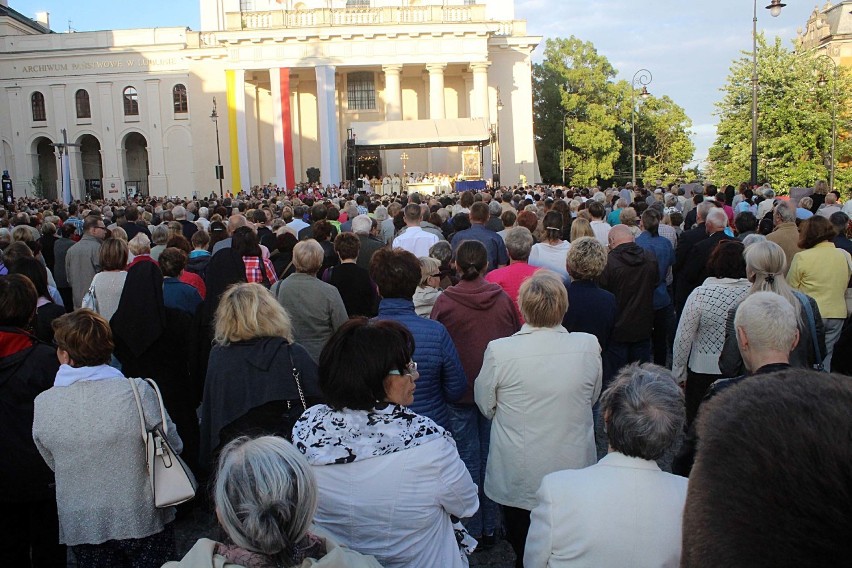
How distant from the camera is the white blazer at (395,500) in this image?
285cm

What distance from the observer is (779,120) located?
30484mm

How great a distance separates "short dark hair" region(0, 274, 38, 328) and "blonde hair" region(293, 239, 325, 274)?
209 centimetres

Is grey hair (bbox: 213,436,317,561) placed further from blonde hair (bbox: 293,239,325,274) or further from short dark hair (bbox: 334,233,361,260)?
short dark hair (bbox: 334,233,361,260)

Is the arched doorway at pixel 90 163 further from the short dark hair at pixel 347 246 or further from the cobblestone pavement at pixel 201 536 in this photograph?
the cobblestone pavement at pixel 201 536

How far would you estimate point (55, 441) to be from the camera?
388 cm

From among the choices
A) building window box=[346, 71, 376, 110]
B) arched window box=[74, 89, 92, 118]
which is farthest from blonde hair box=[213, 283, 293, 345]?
arched window box=[74, 89, 92, 118]

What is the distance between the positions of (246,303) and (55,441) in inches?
48.3

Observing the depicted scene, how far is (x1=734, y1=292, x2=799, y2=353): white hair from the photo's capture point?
377 centimetres

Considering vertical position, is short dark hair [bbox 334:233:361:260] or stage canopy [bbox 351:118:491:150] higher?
stage canopy [bbox 351:118:491:150]

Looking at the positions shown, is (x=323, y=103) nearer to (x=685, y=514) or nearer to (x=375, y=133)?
(x=375, y=133)

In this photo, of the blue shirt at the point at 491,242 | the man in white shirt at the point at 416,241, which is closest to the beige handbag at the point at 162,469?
the man in white shirt at the point at 416,241

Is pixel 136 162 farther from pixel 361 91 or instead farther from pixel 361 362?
pixel 361 362

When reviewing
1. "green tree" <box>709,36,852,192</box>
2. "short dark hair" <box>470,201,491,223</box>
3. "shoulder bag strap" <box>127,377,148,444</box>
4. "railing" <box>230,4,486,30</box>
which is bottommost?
"shoulder bag strap" <box>127,377,148,444</box>

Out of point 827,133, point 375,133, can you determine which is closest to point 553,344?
point 827,133
